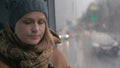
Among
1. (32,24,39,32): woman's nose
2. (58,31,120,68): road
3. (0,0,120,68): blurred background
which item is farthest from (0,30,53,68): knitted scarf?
(58,31,120,68): road

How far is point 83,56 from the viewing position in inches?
97.7

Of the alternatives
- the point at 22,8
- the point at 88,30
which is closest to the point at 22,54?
the point at 22,8

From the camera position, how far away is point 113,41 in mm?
2443

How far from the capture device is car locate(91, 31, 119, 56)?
2.42 m

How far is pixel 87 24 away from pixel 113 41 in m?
0.28

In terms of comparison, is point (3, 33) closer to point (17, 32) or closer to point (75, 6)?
point (17, 32)

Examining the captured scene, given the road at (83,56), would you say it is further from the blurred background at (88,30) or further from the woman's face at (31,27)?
the woman's face at (31,27)

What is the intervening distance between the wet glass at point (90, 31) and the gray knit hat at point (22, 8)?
0.98 m

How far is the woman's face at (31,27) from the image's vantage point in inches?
51.0

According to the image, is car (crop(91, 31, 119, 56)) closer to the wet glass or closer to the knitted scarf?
the wet glass

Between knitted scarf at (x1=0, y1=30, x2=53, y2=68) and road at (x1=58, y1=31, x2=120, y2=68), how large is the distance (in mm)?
1051

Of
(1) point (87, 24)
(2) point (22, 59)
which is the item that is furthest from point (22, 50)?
(1) point (87, 24)

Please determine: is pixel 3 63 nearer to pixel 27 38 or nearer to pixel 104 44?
pixel 27 38

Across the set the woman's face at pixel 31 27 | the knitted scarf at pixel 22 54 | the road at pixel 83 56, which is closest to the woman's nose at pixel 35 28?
the woman's face at pixel 31 27
